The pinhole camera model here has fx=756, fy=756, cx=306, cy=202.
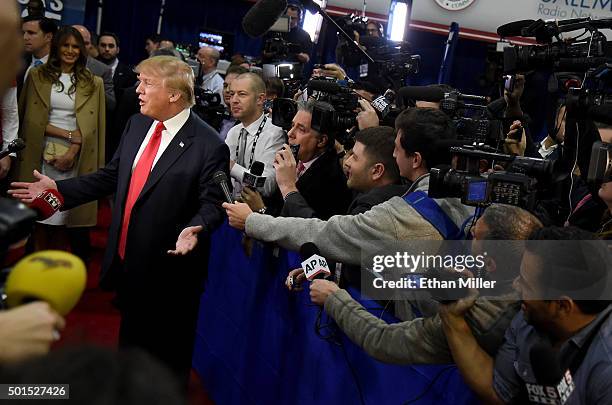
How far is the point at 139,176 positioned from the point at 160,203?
19cm

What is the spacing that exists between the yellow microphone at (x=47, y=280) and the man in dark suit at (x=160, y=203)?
83.9 inches

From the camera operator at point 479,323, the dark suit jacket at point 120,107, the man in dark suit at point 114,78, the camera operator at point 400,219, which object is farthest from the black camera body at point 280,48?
the camera operator at point 479,323

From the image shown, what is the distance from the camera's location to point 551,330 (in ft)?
6.30

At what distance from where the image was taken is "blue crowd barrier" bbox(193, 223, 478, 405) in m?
2.41

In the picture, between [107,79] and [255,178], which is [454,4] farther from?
[255,178]

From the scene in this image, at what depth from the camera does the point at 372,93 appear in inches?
185

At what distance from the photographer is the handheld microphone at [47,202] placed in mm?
3235

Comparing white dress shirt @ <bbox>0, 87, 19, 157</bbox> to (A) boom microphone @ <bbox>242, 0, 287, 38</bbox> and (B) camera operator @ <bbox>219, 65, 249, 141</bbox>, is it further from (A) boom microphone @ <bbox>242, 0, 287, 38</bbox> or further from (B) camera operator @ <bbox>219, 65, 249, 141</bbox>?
(A) boom microphone @ <bbox>242, 0, 287, 38</bbox>

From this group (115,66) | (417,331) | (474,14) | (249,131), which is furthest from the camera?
(474,14)

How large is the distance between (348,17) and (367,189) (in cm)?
219

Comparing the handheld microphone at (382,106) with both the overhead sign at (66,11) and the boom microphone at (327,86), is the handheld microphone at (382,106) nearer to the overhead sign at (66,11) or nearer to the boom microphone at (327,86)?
the boom microphone at (327,86)

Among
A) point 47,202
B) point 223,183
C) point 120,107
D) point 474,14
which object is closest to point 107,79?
point 120,107

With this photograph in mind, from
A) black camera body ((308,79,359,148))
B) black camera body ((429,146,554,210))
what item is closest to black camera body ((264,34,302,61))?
black camera body ((308,79,359,148))

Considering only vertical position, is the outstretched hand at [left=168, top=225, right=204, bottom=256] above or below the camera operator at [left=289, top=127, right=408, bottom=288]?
below
